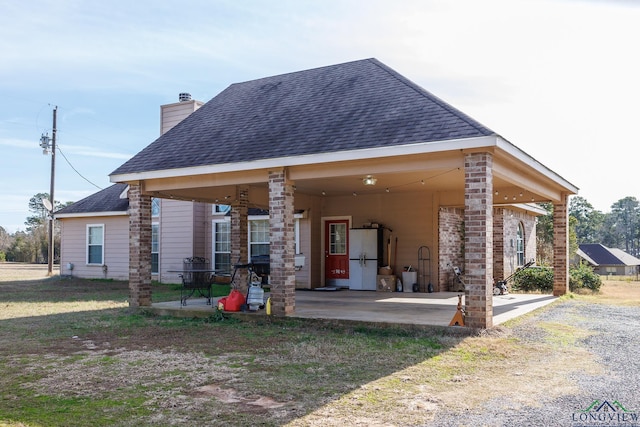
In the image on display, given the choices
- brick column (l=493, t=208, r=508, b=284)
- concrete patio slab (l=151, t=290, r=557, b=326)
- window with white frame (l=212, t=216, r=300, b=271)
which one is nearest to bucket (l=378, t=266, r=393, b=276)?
concrete patio slab (l=151, t=290, r=557, b=326)

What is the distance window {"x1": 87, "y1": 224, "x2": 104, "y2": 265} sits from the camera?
2197 centimetres

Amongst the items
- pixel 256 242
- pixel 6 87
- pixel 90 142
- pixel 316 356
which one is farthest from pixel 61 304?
pixel 90 142

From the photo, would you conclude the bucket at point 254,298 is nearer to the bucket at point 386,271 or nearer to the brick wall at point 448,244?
the bucket at point 386,271

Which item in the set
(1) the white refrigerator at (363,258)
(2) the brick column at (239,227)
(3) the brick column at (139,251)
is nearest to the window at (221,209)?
(1) the white refrigerator at (363,258)

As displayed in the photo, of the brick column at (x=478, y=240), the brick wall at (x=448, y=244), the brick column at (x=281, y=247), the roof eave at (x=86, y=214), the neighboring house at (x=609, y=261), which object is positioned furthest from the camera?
the neighboring house at (x=609, y=261)

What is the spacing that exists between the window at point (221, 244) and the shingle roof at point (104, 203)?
3.99 metres

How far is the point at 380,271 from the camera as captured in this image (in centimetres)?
1532

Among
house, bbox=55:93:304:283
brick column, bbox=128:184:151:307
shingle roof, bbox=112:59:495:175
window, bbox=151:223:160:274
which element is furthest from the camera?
window, bbox=151:223:160:274

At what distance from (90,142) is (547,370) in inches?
1366

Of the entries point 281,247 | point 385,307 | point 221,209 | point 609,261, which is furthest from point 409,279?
point 609,261

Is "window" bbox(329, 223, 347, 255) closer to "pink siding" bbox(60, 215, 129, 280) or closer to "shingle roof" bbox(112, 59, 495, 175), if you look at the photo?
"shingle roof" bbox(112, 59, 495, 175)

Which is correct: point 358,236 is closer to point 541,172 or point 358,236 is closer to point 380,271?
point 380,271

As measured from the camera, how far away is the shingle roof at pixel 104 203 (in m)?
21.3

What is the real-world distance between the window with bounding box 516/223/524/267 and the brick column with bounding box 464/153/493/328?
12.0m
